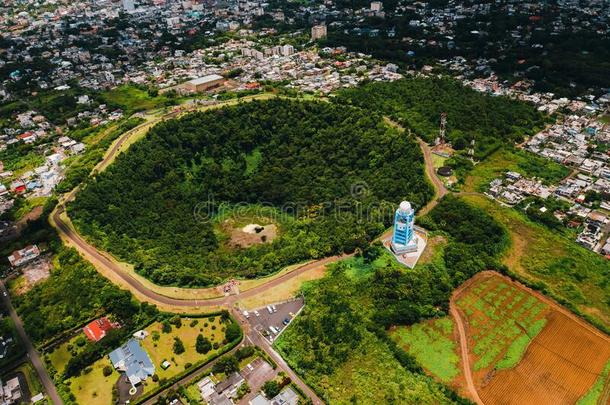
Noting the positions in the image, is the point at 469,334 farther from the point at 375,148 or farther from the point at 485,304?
the point at 375,148

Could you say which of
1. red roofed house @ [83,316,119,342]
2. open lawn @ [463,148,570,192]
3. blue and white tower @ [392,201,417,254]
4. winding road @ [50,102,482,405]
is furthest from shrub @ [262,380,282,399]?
open lawn @ [463,148,570,192]

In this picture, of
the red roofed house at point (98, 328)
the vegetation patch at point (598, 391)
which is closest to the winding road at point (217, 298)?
the red roofed house at point (98, 328)

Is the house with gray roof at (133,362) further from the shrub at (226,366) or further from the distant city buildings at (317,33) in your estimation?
the distant city buildings at (317,33)

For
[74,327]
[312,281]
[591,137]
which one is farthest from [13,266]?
[591,137]

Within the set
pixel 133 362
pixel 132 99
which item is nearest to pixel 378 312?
pixel 133 362

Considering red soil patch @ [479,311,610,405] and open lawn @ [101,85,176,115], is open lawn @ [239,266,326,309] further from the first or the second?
open lawn @ [101,85,176,115]

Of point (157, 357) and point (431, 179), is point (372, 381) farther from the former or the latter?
point (431, 179)
